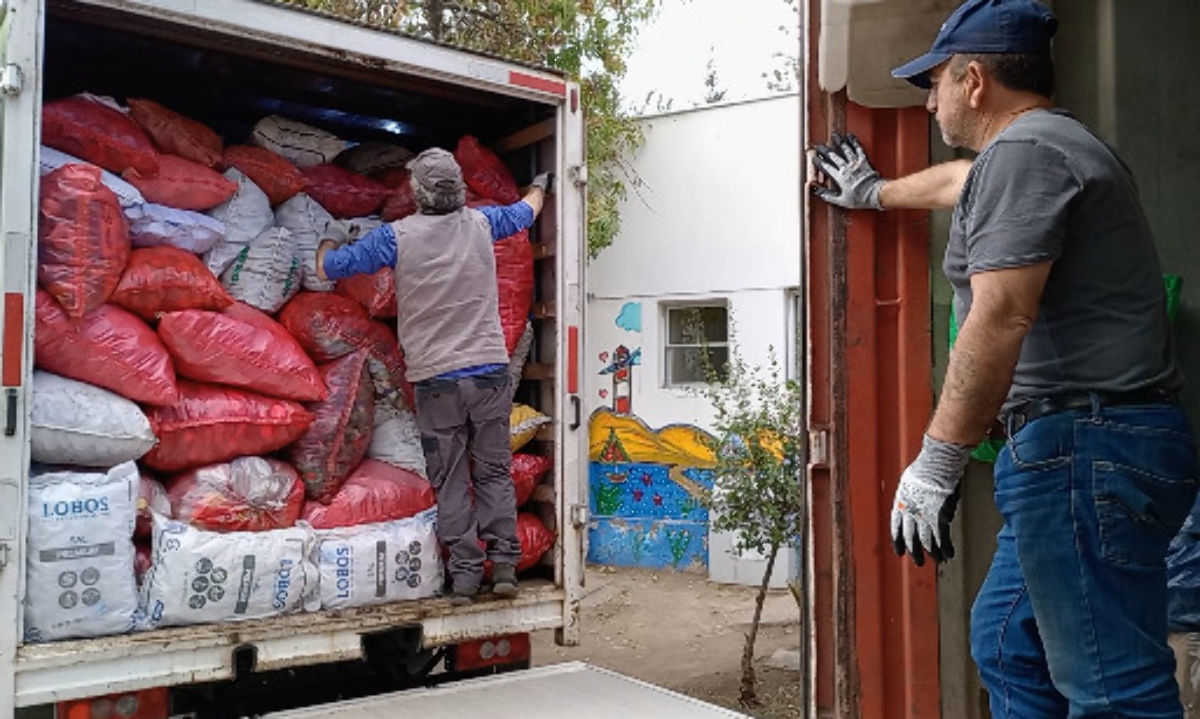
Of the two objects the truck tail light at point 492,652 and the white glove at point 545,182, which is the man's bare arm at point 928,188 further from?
the truck tail light at point 492,652

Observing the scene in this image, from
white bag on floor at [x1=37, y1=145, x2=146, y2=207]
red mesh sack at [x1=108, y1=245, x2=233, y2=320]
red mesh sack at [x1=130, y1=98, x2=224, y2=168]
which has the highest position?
red mesh sack at [x1=130, y1=98, x2=224, y2=168]

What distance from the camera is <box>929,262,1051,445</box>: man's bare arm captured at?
6.36 feet

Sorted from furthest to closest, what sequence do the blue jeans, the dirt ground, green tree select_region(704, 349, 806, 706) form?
the dirt ground → green tree select_region(704, 349, 806, 706) → the blue jeans

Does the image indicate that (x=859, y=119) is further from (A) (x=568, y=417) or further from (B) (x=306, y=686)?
(B) (x=306, y=686)

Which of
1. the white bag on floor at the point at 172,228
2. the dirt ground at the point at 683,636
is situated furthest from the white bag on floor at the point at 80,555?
the dirt ground at the point at 683,636

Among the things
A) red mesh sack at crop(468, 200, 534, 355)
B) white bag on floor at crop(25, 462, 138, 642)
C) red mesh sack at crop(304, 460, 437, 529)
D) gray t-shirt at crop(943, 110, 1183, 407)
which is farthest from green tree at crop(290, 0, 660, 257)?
gray t-shirt at crop(943, 110, 1183, 407)

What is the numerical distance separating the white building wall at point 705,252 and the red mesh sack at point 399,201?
5514 mm

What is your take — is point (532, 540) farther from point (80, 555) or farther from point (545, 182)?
point (80, 555)

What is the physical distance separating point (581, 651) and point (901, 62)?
5.52 m

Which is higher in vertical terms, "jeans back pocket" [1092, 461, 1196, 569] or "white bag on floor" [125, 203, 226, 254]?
"white bag on floor" [125, 203, 226, 254]

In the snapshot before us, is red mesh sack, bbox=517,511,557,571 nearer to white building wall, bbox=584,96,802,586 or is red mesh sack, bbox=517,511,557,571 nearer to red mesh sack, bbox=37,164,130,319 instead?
red mesh sack, bbox=37,164,130,319

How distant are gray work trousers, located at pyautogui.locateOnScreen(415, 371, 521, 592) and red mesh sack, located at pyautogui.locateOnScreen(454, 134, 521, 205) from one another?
0.94m

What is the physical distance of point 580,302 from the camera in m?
4.41

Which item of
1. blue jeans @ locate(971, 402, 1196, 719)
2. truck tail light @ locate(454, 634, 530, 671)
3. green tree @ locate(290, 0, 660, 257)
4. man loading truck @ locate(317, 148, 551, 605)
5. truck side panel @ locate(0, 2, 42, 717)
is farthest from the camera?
green tree @ locate(290, 0, 660, 257)
